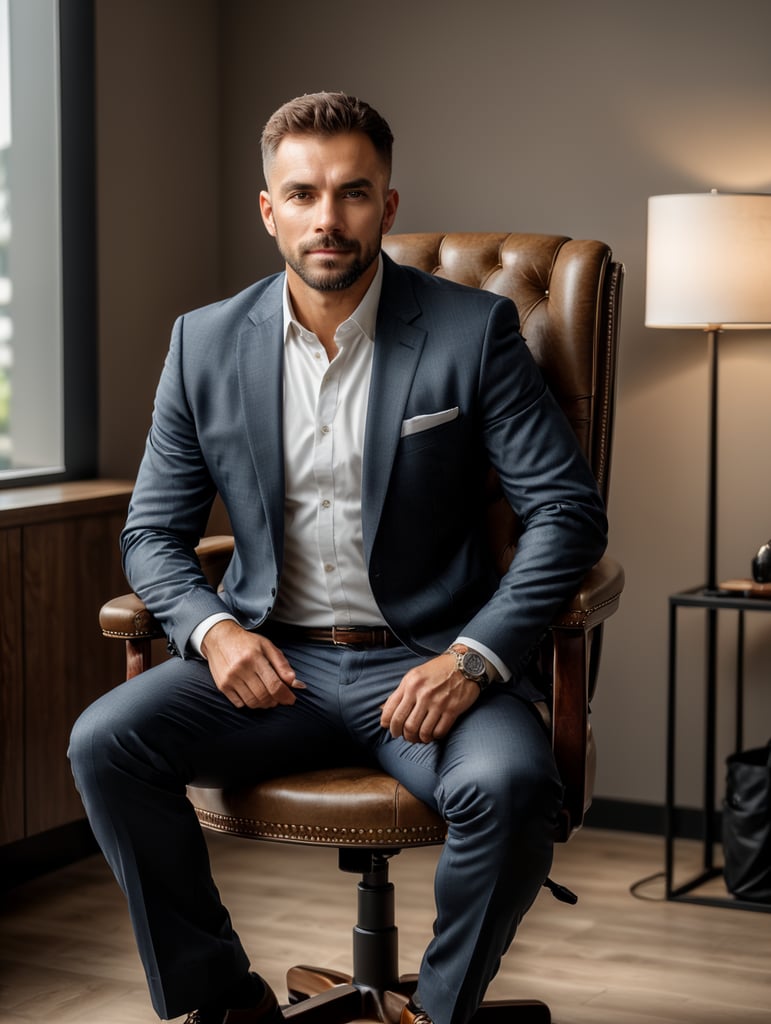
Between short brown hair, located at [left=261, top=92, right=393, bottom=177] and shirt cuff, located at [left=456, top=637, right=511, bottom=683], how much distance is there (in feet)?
2.45

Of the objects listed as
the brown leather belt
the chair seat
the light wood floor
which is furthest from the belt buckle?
the light wood floor

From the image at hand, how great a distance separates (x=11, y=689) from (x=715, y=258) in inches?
66.1

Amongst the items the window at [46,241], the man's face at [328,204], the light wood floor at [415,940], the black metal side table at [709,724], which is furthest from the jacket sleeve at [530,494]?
the window at [46,241]

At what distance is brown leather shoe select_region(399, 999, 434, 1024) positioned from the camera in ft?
6.73

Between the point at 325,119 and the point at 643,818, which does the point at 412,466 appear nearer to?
the point at 325,119

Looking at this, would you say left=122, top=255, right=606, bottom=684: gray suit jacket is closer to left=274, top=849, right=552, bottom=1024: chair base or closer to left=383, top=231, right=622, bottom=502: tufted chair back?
left=383, top=231, right=622, bottom=502: tufted chair back

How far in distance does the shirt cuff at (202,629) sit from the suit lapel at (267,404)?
13cm

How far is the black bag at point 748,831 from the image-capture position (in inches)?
120

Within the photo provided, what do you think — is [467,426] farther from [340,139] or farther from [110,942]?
[110,942]

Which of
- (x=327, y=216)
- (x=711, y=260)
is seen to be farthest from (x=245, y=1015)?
(x=711, y=260)

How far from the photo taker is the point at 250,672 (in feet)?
6.81

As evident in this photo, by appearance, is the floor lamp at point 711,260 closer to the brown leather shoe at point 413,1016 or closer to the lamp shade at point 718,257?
the lamp shade at point 718,257

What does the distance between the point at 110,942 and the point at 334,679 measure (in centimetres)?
104

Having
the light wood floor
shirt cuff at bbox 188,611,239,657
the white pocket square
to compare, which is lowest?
the light wood floor
